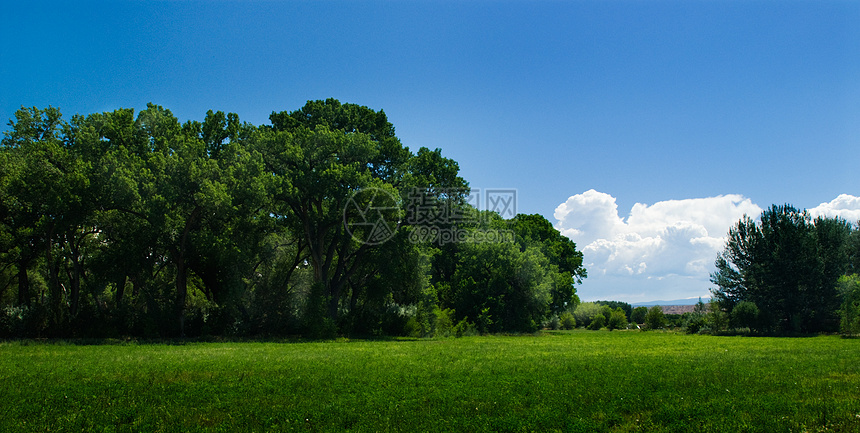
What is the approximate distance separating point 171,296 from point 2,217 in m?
10.7

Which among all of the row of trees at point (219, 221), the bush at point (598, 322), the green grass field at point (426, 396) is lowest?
the bush at point (598, 322)

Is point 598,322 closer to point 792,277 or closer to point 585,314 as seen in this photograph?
point 585,314

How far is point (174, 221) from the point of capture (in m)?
30.7

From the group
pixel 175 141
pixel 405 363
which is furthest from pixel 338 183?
pixel 405 363

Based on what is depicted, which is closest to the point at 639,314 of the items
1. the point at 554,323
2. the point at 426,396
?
the point at 554,323

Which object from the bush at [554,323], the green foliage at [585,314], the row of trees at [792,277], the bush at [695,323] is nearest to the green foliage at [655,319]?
the bush at [554,323]

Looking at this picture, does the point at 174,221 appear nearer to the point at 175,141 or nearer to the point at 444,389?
the point at 175,141

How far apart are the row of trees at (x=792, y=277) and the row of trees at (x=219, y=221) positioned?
1167 inches

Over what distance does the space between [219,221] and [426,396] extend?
24.7m

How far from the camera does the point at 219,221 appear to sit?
30828mm

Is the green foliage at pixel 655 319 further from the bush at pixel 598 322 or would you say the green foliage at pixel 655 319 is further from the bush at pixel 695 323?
the bush at pixel 695 323

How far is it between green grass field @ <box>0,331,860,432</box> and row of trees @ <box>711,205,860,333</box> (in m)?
40.4

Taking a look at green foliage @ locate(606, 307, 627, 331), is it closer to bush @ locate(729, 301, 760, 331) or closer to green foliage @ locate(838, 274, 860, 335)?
bush @ locate(729, 301, 760, 331)

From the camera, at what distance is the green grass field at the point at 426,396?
8602 millimetres
